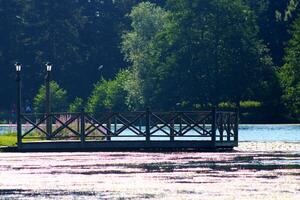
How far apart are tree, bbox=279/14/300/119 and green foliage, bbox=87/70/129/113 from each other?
1660 centimetres

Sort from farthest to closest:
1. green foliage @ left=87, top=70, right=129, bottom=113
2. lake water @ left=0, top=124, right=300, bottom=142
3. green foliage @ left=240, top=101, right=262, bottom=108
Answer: green foliage @ left=87, top=70, right=129, bottom=113
green foliage @ left=240, top=101, right=262, bottom=108
lake water @ left=0, top=124, right=300, bottom=142

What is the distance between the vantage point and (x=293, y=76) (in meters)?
110

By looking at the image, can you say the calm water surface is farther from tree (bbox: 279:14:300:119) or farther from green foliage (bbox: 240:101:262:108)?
green foliage (bbox: 240:101:262:108)

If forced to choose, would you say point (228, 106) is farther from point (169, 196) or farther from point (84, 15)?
point (169, 196)

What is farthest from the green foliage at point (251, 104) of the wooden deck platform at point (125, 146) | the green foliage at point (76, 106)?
the wooden deck platform at point (125, 146)

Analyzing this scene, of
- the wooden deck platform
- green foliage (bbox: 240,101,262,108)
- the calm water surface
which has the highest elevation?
green foliage (bbox: 240,101,262,108)

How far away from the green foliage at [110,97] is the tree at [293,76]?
16.6m

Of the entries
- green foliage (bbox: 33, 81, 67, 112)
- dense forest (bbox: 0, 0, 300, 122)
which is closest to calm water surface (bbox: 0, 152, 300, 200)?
dense forest (bbox: 0, 0, 300, 122)

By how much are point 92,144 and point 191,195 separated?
25.8m

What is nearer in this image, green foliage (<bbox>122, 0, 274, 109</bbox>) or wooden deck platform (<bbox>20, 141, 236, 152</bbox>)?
wooden deck platform (<bbox>20, 141, 236, 152</bbox>)

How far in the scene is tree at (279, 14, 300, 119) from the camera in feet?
358

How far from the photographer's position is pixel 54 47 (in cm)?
13638

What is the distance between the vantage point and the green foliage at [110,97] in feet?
394

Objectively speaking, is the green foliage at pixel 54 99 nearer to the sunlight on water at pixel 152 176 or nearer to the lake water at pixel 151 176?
the lake water at pixel 151 176
